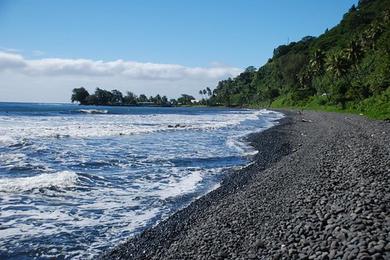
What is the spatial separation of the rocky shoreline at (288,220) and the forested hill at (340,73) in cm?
3188

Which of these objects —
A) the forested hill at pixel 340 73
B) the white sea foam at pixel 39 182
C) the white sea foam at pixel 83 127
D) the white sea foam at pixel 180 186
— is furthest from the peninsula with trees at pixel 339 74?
the white sea foam at pixel 39 182

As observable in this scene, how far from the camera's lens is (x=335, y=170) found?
1488cm

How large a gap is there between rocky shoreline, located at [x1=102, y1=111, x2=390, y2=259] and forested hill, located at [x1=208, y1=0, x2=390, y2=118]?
31.9 metres

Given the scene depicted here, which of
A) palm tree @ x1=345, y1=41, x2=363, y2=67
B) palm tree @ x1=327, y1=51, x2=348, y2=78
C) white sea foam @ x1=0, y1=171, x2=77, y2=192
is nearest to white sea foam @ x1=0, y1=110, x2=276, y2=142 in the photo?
white sea foam @ x1=0, y1=171, x2=77, y2=192

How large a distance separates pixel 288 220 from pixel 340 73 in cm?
7157

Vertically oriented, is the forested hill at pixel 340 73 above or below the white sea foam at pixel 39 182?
above

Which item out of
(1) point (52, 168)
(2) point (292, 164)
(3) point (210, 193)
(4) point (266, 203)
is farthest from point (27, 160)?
(4) point (266, 203)

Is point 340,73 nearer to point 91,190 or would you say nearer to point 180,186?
point 180,186

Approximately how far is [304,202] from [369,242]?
12.7 feet

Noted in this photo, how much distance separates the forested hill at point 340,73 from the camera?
57.6 m

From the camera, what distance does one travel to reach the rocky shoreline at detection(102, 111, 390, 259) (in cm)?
739

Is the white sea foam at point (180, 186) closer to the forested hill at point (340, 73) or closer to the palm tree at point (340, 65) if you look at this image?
the forested hill at point (340, 73)

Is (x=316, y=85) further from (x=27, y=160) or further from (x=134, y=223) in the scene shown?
(x=134, y=223)

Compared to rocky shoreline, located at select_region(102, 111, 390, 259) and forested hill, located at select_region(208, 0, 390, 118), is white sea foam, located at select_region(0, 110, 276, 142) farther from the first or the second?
rocky shoreline, located at select_region(102, 111, 390, 259)
